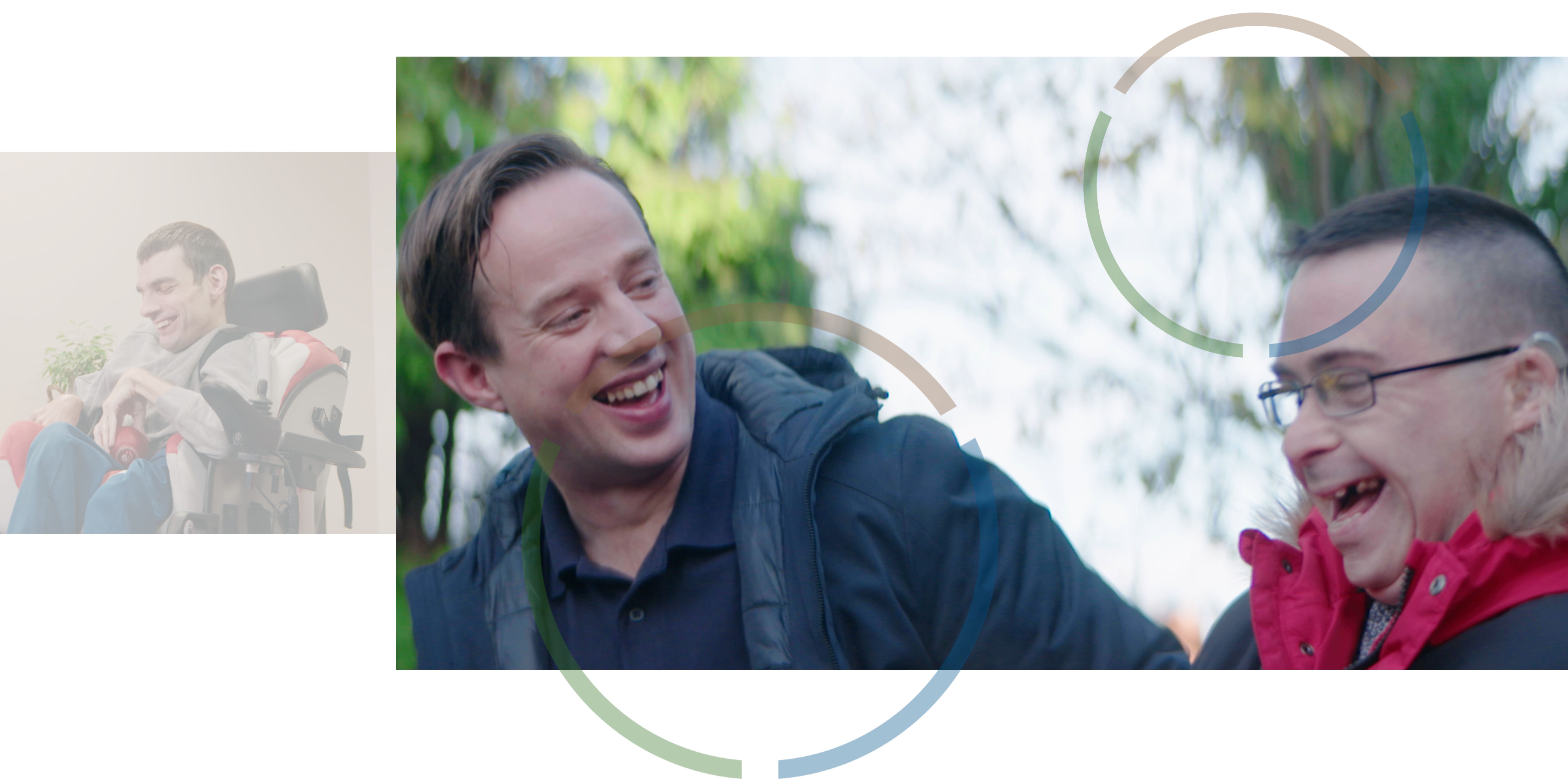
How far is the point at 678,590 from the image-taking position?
5.45 feet

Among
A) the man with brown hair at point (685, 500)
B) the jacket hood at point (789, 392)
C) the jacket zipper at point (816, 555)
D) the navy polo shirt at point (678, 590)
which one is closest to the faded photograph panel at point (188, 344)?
the man with brown hair at point (685, 500)

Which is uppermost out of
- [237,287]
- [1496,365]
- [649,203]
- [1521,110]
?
[1521,110]

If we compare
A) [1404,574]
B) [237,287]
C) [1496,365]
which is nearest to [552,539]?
[237,287]

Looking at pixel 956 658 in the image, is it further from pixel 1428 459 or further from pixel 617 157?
pixel 617 157

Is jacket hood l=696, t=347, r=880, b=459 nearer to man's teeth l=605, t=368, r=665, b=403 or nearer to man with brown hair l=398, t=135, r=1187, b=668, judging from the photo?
man with brown hair l=398, t=135, r=1187, b=668

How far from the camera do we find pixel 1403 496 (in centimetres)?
163

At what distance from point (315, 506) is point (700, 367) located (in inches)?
31.9

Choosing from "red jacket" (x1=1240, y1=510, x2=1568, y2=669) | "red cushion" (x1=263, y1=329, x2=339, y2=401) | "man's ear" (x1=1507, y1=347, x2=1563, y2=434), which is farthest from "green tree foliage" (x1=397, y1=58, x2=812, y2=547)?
"man's ear" (x1=1507, y1=347, x2=1563, y2=434)

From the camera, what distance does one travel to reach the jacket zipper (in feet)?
5.24

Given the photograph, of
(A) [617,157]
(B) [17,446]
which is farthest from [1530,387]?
(B) [17,446]

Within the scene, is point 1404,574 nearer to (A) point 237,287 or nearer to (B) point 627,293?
(B) point 627,293

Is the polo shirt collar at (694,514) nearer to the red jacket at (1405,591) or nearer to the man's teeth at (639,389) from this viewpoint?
the man's teeth at (639,389)

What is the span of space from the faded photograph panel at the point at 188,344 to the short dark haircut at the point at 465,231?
0.53 ft

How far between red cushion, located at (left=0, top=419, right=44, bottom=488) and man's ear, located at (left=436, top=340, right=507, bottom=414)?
2.63 ft
